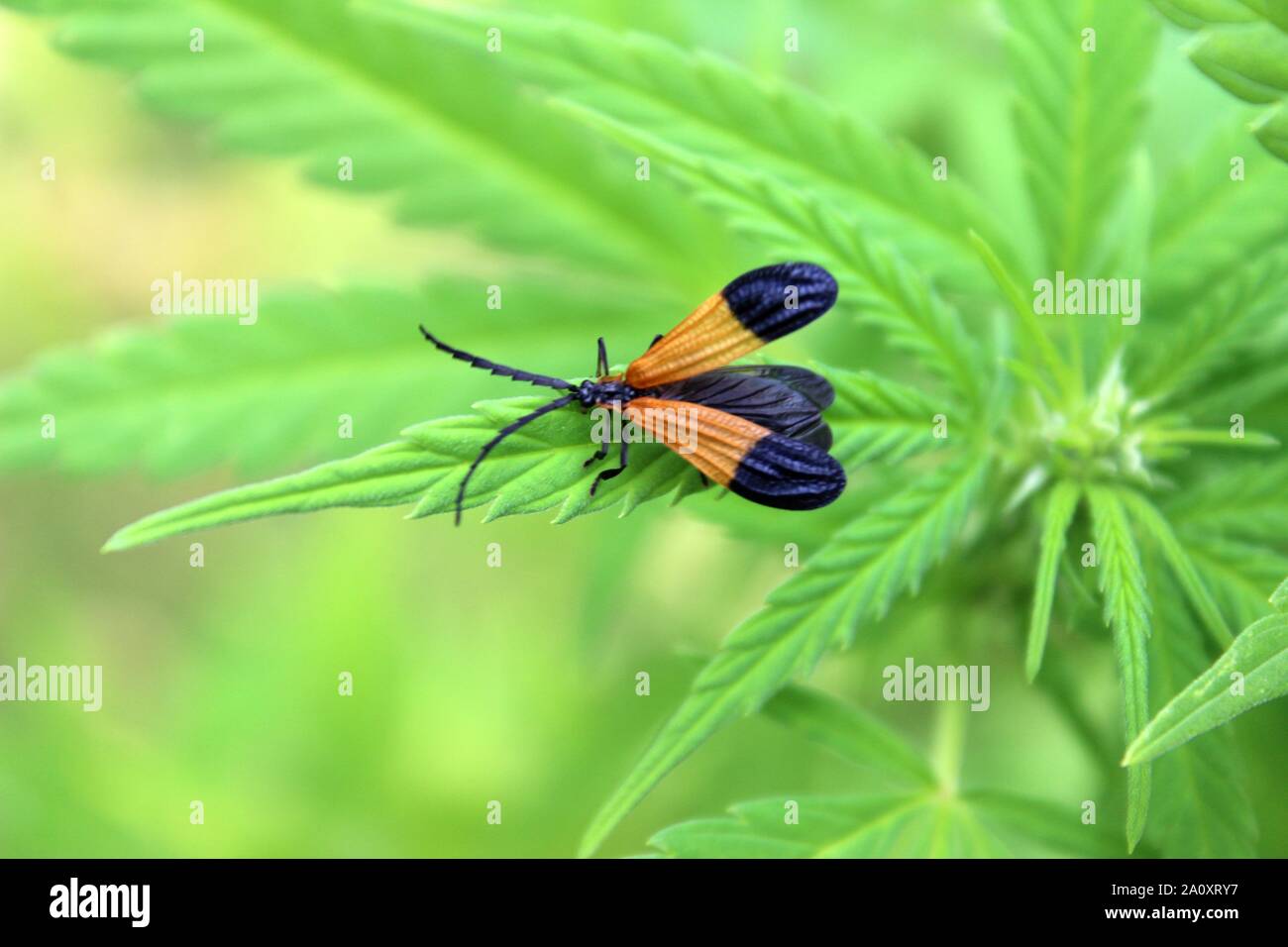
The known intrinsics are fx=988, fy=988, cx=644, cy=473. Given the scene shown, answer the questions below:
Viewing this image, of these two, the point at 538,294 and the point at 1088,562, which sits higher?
the point at 538,294

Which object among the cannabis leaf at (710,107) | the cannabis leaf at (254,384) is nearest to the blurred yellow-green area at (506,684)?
the cannabis leaf at (254,384)

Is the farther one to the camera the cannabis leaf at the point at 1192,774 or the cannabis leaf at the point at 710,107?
the cannabis leaf at the point at 710,107

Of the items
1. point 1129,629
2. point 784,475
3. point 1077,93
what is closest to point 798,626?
point 784,475

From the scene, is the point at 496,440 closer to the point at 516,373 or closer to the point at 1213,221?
the point at 516,373

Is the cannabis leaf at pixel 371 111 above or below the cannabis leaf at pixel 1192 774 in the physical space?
above

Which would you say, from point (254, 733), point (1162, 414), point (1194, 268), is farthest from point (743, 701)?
point (254, 733)

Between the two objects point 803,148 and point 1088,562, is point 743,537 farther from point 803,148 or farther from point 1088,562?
point 803,148

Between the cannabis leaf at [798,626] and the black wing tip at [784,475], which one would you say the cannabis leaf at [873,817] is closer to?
the cannabis leaf at [798,626]
